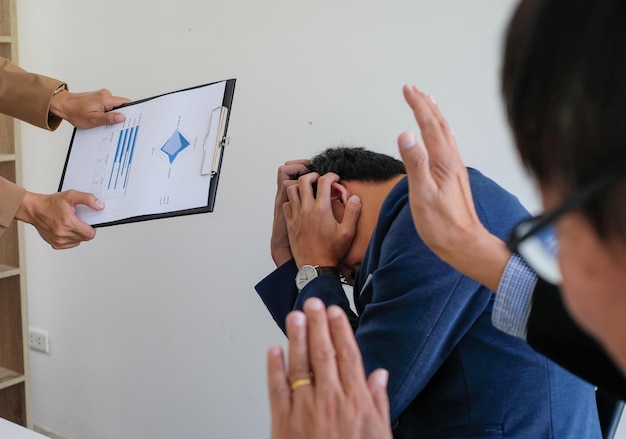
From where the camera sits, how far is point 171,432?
237 centimetres

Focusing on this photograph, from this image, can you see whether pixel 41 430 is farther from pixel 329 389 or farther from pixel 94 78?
pixel 329 389

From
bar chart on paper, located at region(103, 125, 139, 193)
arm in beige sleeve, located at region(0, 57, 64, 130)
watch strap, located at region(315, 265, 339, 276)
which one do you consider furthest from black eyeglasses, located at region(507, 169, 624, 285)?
arm in beige sleeve, located at region(0, 57, 64, 130)

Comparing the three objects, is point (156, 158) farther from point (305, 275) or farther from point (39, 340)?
point (39, 340)

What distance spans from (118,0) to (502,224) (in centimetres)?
178

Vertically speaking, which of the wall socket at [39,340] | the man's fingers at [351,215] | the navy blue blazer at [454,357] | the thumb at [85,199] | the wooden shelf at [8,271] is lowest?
the wall socket at [39,340]

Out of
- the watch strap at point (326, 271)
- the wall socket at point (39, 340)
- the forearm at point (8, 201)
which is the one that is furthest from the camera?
the wall socket at point (39, 340)

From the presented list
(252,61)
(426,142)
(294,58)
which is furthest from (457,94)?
(426,142)

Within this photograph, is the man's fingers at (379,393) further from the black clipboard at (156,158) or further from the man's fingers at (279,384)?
the black clipboard at (156,158)

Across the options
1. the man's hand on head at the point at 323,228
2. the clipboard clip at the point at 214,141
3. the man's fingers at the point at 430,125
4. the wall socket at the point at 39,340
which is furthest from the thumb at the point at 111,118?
the wall socket at the point at 39,340

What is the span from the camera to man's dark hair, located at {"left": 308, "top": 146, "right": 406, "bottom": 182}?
1197 mm

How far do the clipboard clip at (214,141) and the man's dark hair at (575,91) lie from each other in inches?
34.5

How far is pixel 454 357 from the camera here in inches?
36.8

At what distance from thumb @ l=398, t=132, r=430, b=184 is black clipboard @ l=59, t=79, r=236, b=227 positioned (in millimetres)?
521

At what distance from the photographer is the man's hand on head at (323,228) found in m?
1.15
